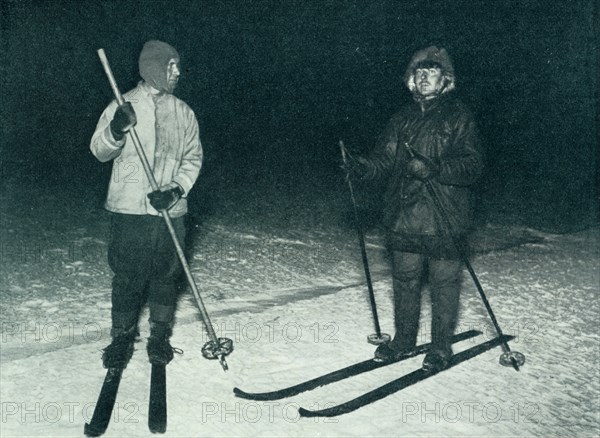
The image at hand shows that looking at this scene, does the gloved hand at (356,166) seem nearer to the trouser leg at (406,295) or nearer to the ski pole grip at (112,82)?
the trouser leg at (406,295)

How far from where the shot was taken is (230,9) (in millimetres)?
19000

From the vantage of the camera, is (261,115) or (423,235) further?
(261,115)

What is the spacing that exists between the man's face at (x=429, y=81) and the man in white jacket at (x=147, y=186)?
59.4 inches

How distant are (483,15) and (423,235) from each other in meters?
18.7

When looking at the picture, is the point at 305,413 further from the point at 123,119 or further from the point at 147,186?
the point at 123,119

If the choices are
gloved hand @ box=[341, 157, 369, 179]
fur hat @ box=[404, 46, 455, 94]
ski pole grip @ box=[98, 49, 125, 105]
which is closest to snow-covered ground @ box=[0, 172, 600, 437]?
gloved hand @ box=[341, 157, 369, 179]

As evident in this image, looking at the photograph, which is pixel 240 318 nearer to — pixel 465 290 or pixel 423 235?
pixel 423 235

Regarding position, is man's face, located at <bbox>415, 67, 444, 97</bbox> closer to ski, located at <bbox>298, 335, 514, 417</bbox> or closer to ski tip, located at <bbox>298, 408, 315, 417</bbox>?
ski, located at <bbox>298, 335, 514, 417</bbox>

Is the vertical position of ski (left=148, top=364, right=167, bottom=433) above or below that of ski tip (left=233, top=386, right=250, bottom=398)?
above

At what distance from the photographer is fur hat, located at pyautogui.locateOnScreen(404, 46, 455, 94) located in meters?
3.83

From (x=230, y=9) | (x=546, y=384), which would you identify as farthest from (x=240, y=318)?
(x=230, y=9)

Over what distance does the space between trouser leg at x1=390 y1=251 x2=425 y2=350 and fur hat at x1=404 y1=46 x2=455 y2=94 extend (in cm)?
116

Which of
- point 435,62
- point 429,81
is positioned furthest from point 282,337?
point 435,62

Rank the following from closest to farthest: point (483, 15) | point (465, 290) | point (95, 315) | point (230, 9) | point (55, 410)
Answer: point (55, 410)
point (95, 315)
point (465, 290)
point (230, 9)
point (483, 15)
